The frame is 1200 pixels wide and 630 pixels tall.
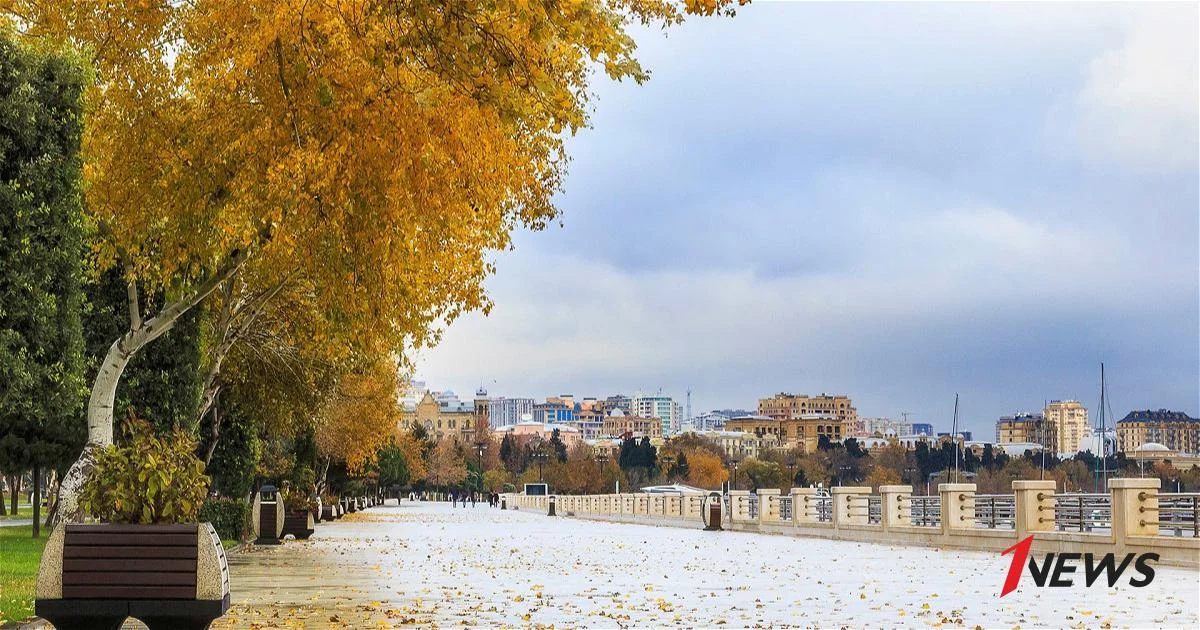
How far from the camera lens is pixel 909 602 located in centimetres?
1491

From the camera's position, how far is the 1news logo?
17891mm

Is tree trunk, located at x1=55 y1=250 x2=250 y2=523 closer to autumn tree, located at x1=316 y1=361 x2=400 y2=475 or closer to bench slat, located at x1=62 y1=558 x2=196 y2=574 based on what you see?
bench slat, located at x1=62 y1=558 x2=196 y2=574

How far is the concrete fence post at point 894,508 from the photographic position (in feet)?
113

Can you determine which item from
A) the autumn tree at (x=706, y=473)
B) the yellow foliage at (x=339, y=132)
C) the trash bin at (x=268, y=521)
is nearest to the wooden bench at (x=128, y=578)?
the yellow foliage at (x=339, y=132)

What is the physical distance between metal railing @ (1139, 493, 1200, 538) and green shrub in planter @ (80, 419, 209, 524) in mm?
16916

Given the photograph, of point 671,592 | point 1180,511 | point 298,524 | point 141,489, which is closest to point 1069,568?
point 1180,511

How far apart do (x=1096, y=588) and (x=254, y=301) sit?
13.3 meters

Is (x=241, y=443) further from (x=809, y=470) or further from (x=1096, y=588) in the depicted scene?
(x=809, y=470)

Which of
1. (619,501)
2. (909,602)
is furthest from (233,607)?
(619,501)

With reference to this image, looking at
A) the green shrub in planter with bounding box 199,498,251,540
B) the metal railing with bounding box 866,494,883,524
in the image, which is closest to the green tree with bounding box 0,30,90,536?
the green shrub in planter with bounding box 199,498,251,540

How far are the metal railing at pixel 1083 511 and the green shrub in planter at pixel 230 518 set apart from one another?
17.1 m

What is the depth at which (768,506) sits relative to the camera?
1832 inches

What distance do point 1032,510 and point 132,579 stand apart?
20.5m

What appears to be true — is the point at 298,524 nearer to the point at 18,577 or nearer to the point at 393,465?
the point at 18,577
